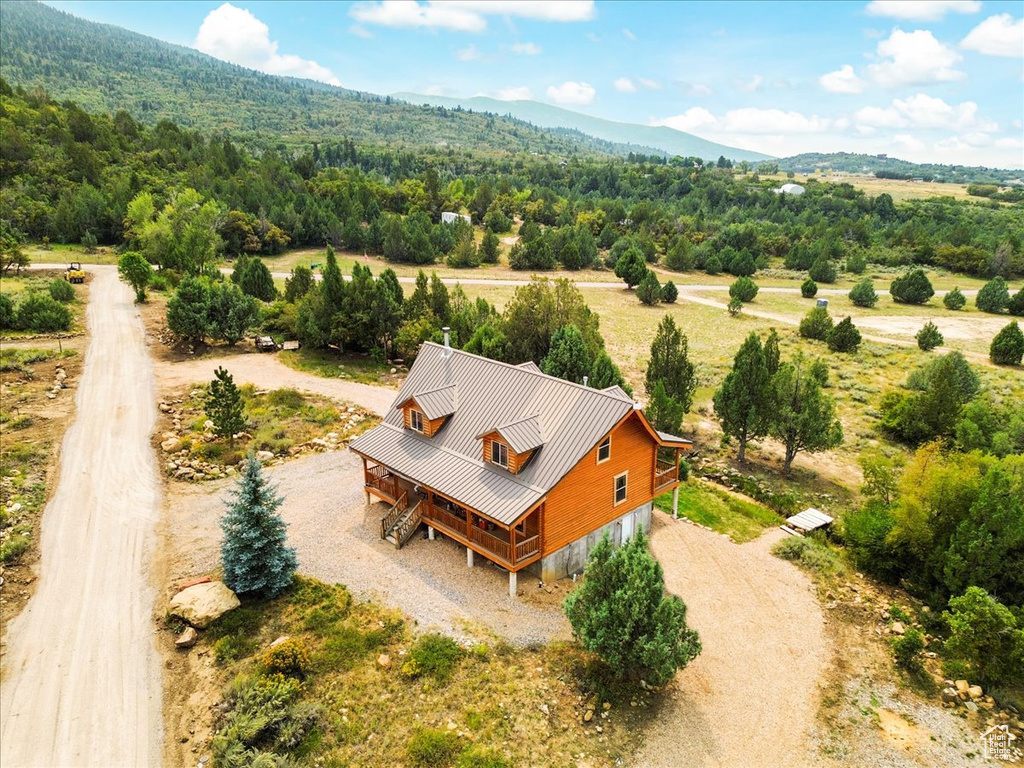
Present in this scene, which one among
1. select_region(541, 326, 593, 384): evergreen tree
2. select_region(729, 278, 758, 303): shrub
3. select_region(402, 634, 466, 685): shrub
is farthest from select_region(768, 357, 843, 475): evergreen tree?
select_region(729, 278, 758, 303): shrub

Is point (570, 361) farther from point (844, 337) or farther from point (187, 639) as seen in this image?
point (844, 337)

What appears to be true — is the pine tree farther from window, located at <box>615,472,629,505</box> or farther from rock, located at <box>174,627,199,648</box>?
window, located at <box>615,472,629,505</box>

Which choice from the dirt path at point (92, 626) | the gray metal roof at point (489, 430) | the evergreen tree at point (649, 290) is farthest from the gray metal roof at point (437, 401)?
the evergreen tree at point (649, 290)

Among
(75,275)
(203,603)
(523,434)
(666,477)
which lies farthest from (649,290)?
(75,275)

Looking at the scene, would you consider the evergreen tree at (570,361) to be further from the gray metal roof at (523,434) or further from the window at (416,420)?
the gray metal roof at (523,434)

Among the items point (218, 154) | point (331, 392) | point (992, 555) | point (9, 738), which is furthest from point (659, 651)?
point (218, 154)

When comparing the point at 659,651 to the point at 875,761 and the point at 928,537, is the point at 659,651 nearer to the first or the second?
the point at 875,761

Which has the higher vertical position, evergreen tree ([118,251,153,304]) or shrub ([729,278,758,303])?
evergreen tree ([118,251,153,304])
